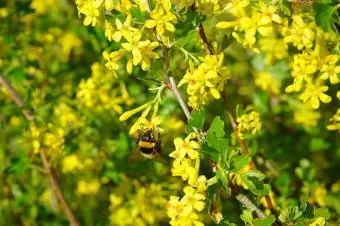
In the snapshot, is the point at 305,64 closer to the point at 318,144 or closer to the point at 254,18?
the point at 254,18

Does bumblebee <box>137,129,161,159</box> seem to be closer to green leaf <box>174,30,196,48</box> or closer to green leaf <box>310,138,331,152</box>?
green leaf <box>174,30,196,48</box>

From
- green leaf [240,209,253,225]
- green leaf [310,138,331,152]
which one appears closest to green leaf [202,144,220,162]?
green leaf [240,209,253,225]

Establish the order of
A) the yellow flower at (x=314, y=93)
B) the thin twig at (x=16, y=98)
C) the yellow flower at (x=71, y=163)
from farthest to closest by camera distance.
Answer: the yellow flower at (x=71, y=163)
the thin twig at (x=16, y=98)
the yellow flower at (x=314, y=93)

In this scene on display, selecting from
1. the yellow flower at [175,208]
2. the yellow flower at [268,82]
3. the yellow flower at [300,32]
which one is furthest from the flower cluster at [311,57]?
the yellow flower at [268,82]

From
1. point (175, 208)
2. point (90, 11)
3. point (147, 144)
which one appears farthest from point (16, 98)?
point (175, 208)

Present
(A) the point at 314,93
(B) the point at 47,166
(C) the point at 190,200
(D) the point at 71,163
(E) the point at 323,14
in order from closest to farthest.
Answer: (E) the point at 323,14, (C) the point at 190,200, (A) the point at 314,93, (B) the point at 47,166, (D) the point at 71,163

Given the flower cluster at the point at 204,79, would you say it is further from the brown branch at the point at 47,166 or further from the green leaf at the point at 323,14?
the brown branch at the point at 47,166

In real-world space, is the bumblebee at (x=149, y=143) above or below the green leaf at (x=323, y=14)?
below
